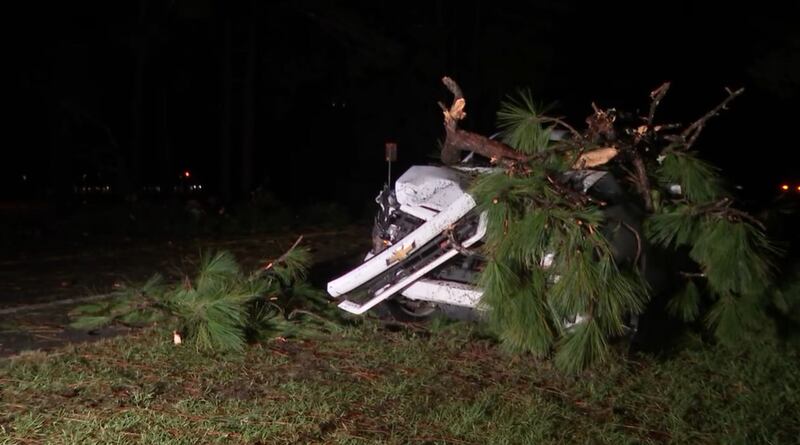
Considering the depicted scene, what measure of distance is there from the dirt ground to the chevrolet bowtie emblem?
7.99 feet

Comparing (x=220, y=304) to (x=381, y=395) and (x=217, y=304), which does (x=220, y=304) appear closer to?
(x=217, y=304)

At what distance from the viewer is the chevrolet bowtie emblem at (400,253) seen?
6.88 meters

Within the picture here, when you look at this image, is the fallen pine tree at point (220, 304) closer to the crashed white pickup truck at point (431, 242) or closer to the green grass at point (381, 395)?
the green grass at point (381, 395)

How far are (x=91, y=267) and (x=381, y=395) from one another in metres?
6.97

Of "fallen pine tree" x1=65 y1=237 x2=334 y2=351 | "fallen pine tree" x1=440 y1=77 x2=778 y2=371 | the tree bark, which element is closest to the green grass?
"fallen pine tree" x1=65 y1=237 x2=334 y2=351

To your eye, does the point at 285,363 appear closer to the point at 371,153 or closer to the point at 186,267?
the point at 186,267

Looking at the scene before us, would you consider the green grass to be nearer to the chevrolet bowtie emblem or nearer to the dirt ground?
the chevrolet bowtie emblem

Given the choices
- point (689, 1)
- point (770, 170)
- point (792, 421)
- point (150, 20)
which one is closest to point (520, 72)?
point (689, 1)

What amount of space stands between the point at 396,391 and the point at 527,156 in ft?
6.15

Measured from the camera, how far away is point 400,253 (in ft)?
22.7

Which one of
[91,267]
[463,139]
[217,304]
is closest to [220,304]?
[217,304]

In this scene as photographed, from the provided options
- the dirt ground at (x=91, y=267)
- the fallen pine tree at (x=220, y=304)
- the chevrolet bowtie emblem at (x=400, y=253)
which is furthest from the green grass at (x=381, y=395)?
the dirt ground at (x=91, y=267)

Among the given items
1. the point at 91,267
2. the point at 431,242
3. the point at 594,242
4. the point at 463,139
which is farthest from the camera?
the point at 91,267

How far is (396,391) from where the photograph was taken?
19.7ft
